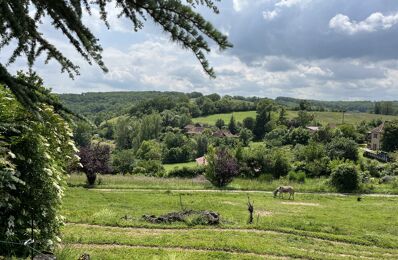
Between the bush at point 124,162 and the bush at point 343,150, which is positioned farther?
the bush at point 124,162

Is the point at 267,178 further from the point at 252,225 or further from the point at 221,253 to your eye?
the point at 221,253

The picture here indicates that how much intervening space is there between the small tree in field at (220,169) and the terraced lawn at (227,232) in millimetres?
8913

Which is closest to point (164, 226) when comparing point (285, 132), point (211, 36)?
point (211, 36)

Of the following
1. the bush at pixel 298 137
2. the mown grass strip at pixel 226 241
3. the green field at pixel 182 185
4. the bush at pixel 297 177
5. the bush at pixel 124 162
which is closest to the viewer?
the mown grass strip at pixel 226 241

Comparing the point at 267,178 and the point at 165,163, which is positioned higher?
the point at 267,178

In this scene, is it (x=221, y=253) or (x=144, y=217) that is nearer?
(x=221, y=253)

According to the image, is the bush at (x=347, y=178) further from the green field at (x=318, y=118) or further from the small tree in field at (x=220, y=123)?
the small tree in field at (x=220, y=123)

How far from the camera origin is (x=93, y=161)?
1339 inches

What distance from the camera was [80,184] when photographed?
3362 cm

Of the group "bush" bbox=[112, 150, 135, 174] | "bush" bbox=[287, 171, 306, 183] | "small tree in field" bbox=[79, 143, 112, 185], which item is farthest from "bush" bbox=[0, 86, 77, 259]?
"bush" bbox=[112, 150, 135, 174]

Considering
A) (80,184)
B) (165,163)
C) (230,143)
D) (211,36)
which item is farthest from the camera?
(230,143)

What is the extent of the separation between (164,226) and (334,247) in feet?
22.1

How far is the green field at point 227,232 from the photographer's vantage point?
41.6 ft

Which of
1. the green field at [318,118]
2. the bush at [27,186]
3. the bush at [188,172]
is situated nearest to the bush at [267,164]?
the bush at [188,172]
